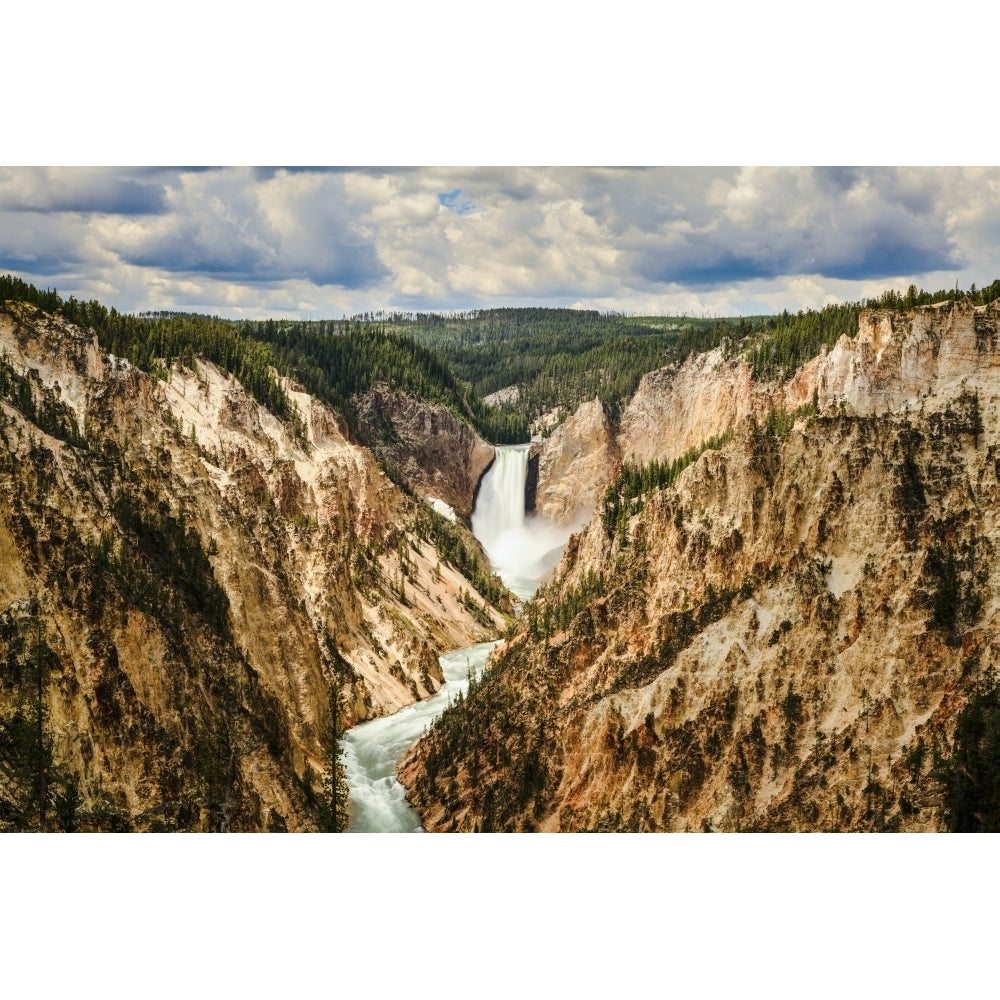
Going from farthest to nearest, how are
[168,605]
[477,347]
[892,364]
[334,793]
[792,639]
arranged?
1. [477,347]
2. [892,364]
3. [792,639]
4. [168,605]
5. [334,793]

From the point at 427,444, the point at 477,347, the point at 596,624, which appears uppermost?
the point at 477,347

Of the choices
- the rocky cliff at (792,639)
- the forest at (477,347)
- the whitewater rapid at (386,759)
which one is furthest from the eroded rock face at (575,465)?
the rocky cliff at (792,639)

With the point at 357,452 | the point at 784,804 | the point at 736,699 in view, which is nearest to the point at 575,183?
the point at 736,699

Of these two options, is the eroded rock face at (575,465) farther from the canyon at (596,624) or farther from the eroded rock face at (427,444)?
the canyon at (596,624)

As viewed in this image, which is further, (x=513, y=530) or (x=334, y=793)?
(x=513, y=530)

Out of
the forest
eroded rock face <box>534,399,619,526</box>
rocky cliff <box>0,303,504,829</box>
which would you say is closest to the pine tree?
rocky cliff <box>0,303,504,829</box>

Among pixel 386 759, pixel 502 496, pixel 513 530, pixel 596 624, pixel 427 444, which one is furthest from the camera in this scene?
pixel 427 444

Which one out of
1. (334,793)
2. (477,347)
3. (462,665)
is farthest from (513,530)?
(334,793)

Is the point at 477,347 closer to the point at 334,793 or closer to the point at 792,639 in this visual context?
the point at 792,639

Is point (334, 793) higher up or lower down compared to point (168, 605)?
lower down
